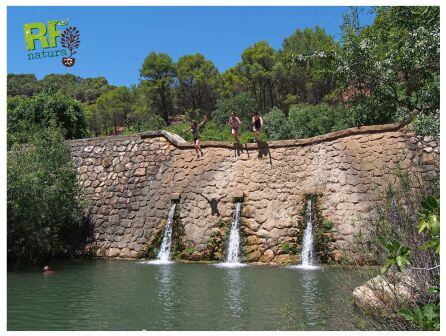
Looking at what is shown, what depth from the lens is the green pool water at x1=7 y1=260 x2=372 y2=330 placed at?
6.89m

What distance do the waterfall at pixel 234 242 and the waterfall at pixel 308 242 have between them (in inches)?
67.5

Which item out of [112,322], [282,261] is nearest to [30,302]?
[112,322]

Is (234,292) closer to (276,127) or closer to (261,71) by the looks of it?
(276,127)

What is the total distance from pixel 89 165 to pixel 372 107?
1021 cm

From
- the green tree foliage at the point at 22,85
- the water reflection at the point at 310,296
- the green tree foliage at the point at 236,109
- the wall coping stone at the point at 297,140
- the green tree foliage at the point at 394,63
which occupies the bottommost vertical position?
the water reflection at the point at 310,296

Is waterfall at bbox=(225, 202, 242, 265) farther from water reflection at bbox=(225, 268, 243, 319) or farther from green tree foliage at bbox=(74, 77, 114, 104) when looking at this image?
green tree foliage at bbox=(74, 77, 114, 104)

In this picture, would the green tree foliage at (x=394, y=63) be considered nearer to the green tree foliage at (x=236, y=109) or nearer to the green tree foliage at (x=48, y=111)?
the green tree foliage at (x=48, y=111)

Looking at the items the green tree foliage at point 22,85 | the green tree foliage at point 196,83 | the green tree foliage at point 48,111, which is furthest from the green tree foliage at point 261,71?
the green tree foliage at point 22,85

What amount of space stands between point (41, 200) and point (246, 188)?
212 inches

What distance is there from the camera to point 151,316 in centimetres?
750

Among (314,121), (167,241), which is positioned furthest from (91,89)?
(167,241)

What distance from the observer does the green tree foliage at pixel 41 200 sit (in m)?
12.4

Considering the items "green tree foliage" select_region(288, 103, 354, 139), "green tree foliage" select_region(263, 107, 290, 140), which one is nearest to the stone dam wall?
"green tree foliage" select_region(288, 103, 354, 139)

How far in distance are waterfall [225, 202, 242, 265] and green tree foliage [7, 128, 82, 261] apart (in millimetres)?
4697
